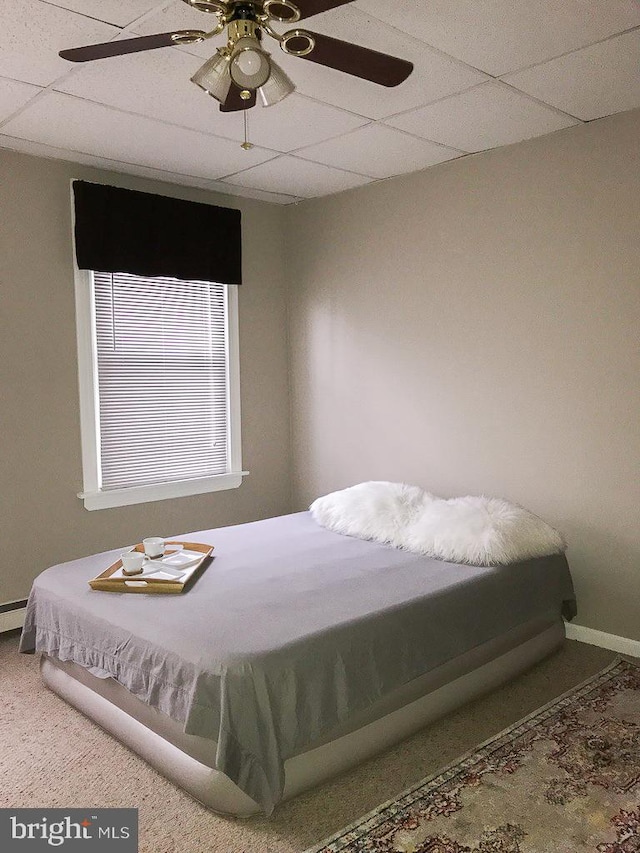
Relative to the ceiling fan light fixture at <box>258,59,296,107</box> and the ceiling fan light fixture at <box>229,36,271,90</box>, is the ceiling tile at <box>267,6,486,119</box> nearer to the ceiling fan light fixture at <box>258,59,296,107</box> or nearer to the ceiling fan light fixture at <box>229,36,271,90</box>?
the ceiling fan light fixture at <box>258,59,296,107</box>

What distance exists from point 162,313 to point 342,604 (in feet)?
8.24

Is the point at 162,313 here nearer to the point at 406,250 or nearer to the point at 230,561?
the point at 406,250

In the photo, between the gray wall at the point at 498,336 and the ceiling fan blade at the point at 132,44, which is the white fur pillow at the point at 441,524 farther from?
the ceiling fan blade at the point at 132,44

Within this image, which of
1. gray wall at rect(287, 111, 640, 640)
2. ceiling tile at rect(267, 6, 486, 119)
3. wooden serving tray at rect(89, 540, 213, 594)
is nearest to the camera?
ceiling tile at rect(267, 6, 486, 119)

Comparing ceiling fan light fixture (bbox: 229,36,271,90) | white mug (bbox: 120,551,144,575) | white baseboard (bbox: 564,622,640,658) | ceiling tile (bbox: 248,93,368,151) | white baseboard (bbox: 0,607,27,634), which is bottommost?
white baseboard (bbox: 564,622,640,658)

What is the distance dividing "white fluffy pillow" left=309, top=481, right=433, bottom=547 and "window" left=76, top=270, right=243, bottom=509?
3.39 feet

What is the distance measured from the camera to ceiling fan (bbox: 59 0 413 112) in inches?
72.6

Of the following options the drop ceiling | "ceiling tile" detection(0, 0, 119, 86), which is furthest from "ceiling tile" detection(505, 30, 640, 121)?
"ceiling tile" detection(0, 0, 119, 86)

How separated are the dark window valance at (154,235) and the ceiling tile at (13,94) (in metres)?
0.82

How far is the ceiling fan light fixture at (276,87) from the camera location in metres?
2.03

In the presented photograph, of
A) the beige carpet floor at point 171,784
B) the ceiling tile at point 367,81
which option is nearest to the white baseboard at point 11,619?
the beige carpet floor at point 171,784

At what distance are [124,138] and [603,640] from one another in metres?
3.57

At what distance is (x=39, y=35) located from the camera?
8.09 ft
